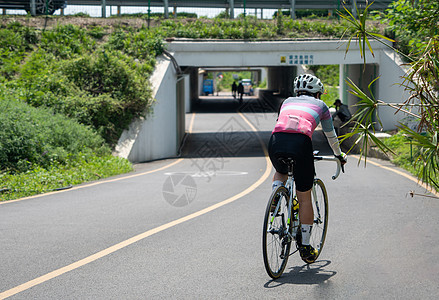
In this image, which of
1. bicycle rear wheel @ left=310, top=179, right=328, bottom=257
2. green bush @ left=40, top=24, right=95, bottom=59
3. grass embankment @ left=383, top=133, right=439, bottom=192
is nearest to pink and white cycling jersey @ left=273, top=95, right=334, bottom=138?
bicycle rear wheel @ left=310, top=179, right=328, bottom=257

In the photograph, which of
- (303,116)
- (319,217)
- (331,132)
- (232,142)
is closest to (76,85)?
(232,142)

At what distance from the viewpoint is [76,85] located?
68.3 feet

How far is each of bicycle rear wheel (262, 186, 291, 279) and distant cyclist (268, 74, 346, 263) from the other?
0.18 meters

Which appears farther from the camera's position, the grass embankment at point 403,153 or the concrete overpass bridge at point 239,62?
the concrete overpass bridge at point 239,62

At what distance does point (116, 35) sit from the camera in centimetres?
2611

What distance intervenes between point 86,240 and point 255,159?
1414cm

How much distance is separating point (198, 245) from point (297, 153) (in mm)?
2073

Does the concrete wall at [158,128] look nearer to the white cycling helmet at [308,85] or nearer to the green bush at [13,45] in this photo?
the green bush at [13,45]

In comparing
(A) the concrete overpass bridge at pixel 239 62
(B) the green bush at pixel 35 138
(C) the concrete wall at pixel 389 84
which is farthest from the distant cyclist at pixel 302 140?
(C) the concrete wall at pixel 389 84

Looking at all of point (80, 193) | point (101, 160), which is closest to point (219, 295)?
point (80, 193)

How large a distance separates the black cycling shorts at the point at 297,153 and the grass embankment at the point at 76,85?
7093mm

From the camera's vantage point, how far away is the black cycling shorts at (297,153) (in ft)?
19.2

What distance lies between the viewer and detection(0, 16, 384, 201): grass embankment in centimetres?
1435

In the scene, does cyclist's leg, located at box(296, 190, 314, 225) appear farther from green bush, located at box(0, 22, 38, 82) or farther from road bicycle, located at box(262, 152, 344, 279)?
green bush, located at box(0, 22, 38, 82)
